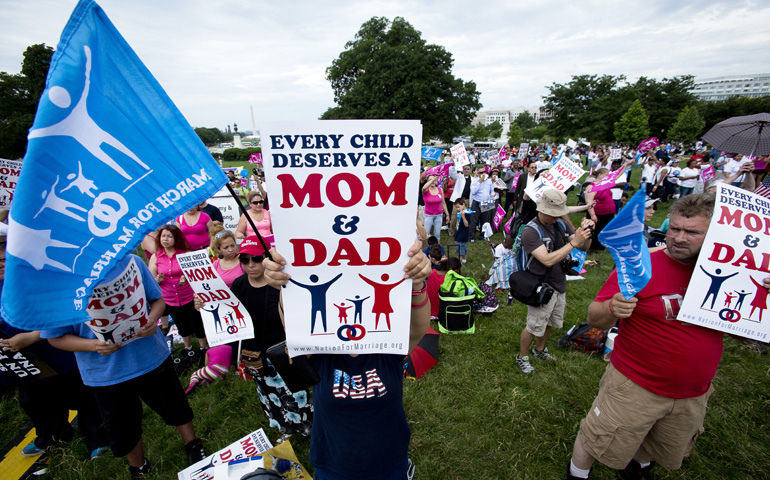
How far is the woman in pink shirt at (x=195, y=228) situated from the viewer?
217 inches

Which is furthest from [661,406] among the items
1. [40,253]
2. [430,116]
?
[430,116]

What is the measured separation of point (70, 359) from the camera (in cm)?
311

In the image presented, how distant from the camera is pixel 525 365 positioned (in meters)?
4.28

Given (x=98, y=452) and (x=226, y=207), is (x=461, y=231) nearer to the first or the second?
(x=226, y=207)

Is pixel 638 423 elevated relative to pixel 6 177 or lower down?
lower down

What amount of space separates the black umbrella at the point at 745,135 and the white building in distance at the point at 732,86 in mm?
238937

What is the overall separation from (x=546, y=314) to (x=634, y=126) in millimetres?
49165

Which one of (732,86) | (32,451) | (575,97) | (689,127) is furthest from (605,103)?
(732,86)

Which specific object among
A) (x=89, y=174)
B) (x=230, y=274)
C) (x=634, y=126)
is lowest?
(x=230, y=274)

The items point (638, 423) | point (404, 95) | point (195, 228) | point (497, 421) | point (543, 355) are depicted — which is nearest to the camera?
point (638, 423)

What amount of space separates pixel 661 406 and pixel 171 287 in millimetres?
5328

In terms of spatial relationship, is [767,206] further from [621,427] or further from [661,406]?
[621,427]

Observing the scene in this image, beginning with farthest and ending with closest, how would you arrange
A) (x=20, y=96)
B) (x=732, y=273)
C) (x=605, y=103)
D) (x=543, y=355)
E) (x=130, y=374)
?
(x=605, y=103) < (x=20, y=96) < (x=543, y=355) < (x=130, y=374) < (x=732, y=273)

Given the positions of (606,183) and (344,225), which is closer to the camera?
(344,225)
